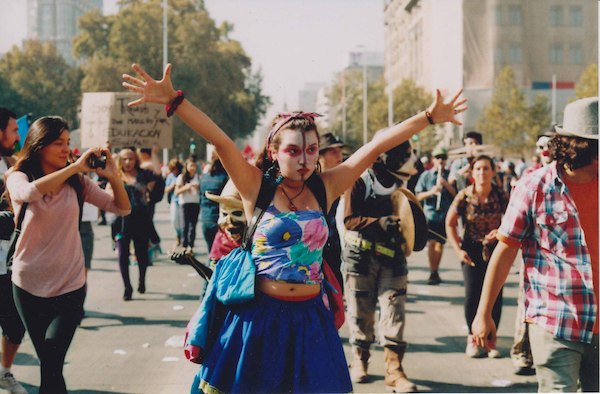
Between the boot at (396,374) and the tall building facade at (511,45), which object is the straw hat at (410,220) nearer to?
the boot at (396,374)

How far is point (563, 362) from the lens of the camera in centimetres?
339

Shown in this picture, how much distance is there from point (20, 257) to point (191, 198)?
782 centimetres

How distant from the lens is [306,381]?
11.0 ft

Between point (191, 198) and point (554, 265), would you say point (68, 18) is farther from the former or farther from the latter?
point (554, 265)

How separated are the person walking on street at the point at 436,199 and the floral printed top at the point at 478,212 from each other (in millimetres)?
3329

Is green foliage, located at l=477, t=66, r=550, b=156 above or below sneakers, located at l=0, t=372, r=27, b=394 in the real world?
above

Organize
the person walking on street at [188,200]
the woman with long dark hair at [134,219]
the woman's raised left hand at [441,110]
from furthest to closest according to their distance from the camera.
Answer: the person walking on street at [188,200]
the woman with long dark hair at [134,219]
the woman's raised left hand at [441,110]

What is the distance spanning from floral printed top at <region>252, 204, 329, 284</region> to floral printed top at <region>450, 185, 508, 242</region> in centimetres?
347

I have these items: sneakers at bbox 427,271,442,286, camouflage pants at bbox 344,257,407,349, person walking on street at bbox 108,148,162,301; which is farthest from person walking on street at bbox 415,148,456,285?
camouflage pants at bbox 344,257,407,349

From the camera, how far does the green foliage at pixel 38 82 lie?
47.8 m

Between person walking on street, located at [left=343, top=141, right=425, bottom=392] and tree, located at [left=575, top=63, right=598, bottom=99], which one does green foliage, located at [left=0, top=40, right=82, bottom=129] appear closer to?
tree, located at [left=575, top=63, right=598, bottom=99]

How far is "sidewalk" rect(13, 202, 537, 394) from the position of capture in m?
5.72

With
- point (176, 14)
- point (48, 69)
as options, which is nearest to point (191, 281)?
point (176, 14)

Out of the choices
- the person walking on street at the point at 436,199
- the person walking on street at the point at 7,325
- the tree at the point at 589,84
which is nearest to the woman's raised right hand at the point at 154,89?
the person walking on street at the point at 7,325
